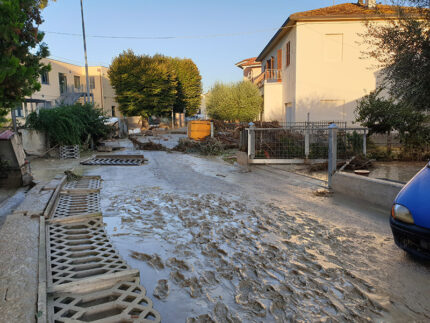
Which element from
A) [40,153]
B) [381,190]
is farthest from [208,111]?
[381,190]

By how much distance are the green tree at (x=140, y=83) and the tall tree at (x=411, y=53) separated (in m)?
29.1

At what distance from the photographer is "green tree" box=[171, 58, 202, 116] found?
1683 inches

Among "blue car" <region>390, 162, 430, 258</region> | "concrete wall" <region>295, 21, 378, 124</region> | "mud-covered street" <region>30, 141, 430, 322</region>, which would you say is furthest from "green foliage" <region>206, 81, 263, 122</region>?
"blue car" <region>390, 162, 430, 258</region>

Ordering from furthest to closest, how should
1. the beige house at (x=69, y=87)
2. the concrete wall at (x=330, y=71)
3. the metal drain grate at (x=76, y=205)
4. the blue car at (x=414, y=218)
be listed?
the beige house at (x=69, y=87) → the concrete wall at (x=330, y=71) → the metal drain grate at (x=76, y=205) → the blue car at (x=414, y=218)

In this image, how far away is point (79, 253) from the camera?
3994mm

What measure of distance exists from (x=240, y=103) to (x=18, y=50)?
22.1 metres

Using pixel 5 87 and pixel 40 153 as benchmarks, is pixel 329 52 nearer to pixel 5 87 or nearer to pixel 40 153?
pixel 40 153

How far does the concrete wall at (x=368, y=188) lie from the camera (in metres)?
6.02

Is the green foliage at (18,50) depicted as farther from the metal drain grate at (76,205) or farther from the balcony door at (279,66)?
the balcony door at (279,66)

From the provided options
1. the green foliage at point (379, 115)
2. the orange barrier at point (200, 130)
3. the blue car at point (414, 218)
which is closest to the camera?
the blue car at point (414, 218)

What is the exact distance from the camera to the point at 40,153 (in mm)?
14188

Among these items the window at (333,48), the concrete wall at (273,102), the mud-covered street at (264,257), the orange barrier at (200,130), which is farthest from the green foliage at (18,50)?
the concrete wall at (273,102)

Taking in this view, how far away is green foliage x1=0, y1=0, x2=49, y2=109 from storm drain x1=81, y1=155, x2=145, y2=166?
8.12 meters

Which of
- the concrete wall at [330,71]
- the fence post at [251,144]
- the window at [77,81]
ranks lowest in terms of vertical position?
the fence post at [251,144]
